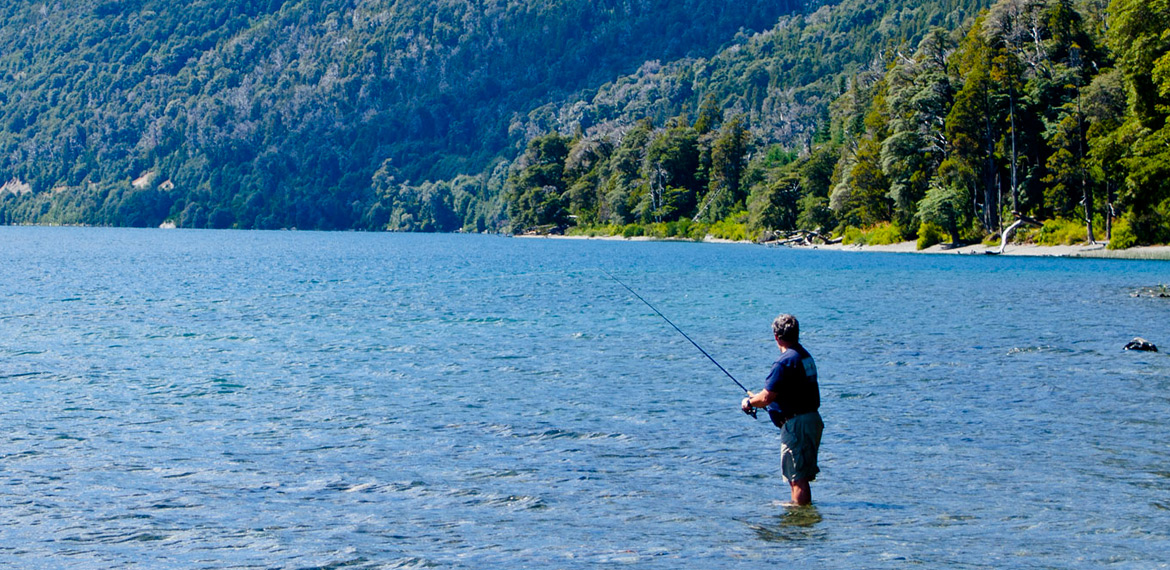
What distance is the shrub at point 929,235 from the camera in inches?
3639

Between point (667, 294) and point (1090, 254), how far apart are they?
40894 mm

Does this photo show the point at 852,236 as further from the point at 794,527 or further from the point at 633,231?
the point at 794,527

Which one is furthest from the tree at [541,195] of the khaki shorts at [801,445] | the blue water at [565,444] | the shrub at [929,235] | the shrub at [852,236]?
the khaki shorts at [801,445]

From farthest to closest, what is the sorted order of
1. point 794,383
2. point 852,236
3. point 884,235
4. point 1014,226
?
point 852,236, point 884,235, point 1014,226, point 794,383

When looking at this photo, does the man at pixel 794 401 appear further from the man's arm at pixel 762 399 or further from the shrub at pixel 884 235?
the shrub at pixel 884 235

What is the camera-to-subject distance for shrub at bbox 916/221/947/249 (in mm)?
92438

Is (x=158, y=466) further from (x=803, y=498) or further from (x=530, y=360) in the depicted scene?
(x=530, y=360)

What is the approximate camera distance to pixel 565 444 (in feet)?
51.7

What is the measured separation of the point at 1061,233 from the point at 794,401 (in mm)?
78541

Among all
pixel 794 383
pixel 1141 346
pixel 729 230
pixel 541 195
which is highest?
pixel 541 195

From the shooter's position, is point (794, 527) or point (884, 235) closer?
point (794, 527)

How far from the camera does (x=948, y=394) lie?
2003cm

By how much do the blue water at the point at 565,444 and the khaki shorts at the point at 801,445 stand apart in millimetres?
446

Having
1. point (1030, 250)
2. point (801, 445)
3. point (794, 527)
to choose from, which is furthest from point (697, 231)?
point (794, 527)
